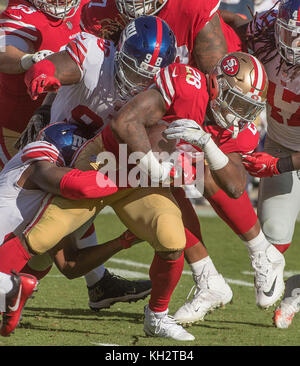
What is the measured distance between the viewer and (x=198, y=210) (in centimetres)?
905

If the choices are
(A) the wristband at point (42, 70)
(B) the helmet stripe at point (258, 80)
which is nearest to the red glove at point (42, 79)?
(A) the wristband at point (42, 70)

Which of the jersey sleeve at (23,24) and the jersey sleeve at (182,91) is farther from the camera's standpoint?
the jersey sleeve at (23,24)

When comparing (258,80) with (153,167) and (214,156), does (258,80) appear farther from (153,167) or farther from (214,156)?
(153,167)

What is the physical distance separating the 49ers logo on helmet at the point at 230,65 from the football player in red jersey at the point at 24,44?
Result: 1143 millimetres

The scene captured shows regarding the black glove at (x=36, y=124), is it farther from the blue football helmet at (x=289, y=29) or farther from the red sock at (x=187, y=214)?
the blue football helmet at (x=289, y=29)

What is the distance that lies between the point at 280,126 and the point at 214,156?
103cm

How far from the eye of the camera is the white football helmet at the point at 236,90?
3.96 meters

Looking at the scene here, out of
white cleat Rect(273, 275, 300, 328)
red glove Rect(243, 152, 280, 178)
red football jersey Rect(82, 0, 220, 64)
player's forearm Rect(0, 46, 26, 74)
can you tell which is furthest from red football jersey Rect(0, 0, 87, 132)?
white cleat Rect(273, 275, 300, 328)

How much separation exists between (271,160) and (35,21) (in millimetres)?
1582

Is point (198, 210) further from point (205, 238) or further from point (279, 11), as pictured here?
point (279, 11)

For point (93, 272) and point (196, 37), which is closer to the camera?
point (196, 37)

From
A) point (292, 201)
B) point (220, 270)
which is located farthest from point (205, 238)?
point (292, 201)

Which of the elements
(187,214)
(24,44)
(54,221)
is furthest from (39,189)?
(24,44)

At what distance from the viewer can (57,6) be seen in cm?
469
